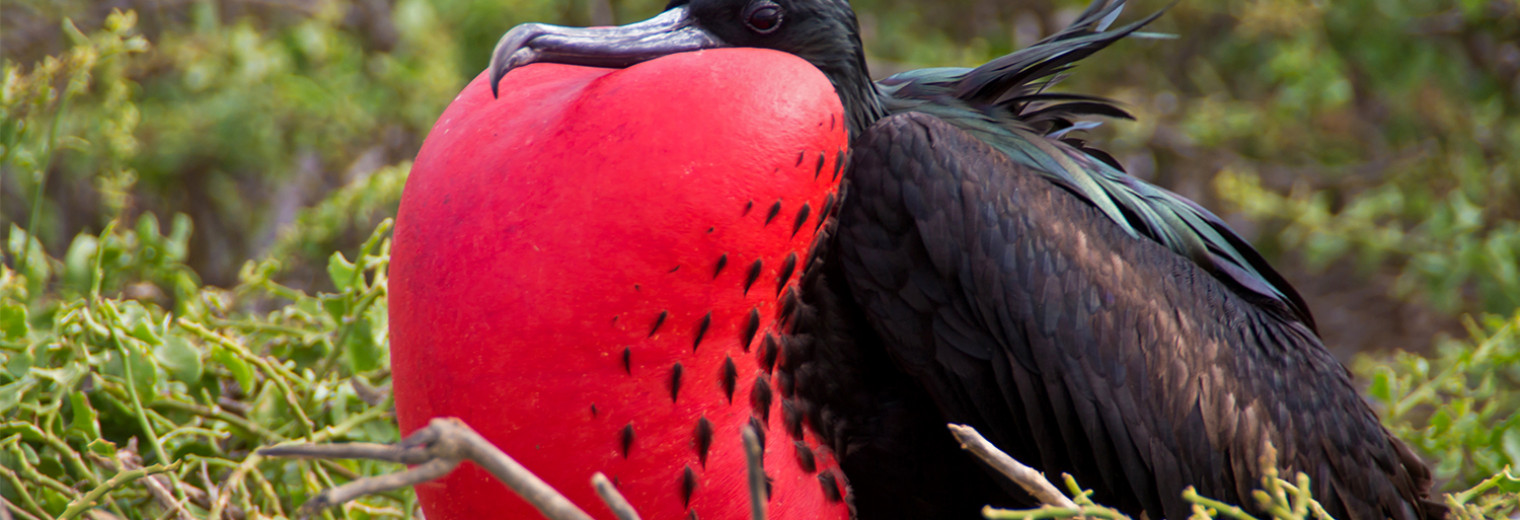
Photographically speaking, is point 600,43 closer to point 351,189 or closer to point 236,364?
point 236,364

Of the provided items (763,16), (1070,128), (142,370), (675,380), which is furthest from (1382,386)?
(142,370)

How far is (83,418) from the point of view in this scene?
1553 millimetres

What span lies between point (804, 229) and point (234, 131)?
218 centimetres

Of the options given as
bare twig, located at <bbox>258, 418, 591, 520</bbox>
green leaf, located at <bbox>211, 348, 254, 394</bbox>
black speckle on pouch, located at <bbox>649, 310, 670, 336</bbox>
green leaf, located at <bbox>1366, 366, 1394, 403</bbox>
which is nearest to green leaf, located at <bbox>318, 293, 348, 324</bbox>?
green leaf, located at <bbox>211, 348, 254, 394</bbox>

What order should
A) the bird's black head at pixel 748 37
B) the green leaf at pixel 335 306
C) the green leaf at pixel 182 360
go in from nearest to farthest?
the bird's black head at pixel 748 37
the green leaf at pixel 182 360
the green leaf at pixel 335 306

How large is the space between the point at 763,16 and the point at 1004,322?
44 centimetres

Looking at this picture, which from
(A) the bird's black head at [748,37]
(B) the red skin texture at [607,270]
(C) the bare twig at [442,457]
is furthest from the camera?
(A) the bird's black head at [748,37]

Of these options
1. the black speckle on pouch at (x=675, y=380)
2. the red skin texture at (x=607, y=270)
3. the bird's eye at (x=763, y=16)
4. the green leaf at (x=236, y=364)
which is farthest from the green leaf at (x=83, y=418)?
the bird's eye at (x=763, y=16)

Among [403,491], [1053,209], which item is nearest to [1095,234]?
[1053,209]

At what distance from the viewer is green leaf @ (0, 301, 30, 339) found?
1.58 metres

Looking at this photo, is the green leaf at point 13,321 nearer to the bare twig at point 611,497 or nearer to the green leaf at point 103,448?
the green leaf at point 103,448

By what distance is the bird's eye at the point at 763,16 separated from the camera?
59.8 inches

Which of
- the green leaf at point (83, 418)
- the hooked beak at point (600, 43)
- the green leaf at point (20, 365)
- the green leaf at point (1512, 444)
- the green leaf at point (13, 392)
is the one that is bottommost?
the green leaf at point (1512, 444)

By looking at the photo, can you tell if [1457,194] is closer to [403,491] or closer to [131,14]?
[403,491]
